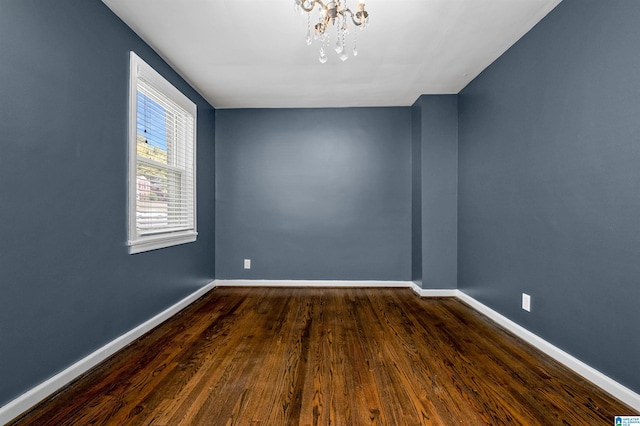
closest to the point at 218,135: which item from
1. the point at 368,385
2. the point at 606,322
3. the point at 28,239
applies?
the point at 28,239

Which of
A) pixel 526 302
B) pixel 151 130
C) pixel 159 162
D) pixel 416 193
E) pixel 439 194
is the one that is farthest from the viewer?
pixel 416 193

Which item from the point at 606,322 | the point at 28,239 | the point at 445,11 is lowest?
the point at 606,322

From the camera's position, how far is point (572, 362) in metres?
1.96

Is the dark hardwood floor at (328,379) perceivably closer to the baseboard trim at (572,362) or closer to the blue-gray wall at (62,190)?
the baseboard trim at (572,362)

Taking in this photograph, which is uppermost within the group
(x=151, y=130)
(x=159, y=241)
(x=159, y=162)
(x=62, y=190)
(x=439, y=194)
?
(x=151, y=130)

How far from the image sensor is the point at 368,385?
1.78 metres

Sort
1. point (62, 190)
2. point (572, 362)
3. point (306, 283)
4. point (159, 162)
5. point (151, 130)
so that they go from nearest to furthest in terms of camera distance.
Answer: point (62, 190) → point (572, 362) → point (151, 130) → point (159, 162) → point (306, 283)

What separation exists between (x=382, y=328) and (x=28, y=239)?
8.27 feet

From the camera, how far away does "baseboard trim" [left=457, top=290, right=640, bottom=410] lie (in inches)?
63.3

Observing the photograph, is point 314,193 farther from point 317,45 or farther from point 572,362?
point 572,362

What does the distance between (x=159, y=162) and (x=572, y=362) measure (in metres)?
3.58

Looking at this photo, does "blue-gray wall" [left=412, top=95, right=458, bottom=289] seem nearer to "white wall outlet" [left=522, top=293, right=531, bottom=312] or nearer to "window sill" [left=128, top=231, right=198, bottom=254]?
"white wall outlet" [left=522, top=293, right=531, bottom=312]

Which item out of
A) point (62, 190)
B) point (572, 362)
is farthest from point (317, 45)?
point (572, 362)

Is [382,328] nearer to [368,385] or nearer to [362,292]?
[368,385]
